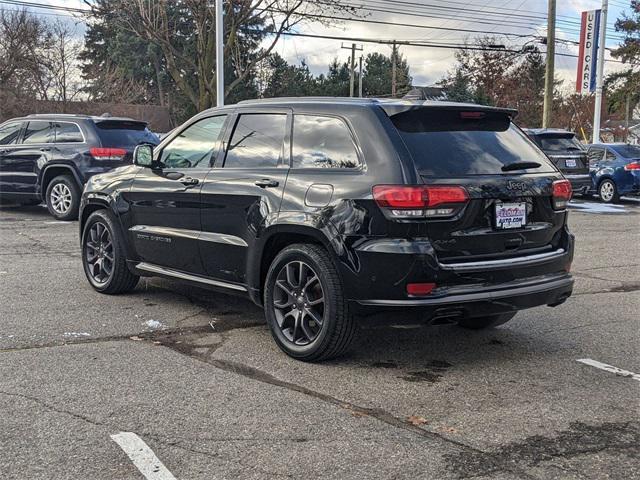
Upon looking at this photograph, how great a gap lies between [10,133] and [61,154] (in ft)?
5.67

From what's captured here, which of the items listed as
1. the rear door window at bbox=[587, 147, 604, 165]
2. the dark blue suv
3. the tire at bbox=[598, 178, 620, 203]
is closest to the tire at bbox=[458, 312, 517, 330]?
the dark blue suv

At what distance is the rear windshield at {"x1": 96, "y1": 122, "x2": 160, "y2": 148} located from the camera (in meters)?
12.2

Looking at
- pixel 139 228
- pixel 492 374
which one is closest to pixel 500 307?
pixel 492 374

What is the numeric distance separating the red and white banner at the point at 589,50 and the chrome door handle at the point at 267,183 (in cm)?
2524

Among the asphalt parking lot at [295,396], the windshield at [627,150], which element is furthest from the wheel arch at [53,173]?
the windshield at [627,150]

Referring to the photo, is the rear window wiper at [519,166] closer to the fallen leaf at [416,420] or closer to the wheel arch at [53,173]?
the fallen leaf at [416,420]

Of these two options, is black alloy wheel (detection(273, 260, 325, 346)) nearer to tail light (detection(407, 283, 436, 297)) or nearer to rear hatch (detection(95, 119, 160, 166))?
tail light (detection(407, 283, 436, 297))

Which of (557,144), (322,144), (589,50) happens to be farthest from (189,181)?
(589,50)

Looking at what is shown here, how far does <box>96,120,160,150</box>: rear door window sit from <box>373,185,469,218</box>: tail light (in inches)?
345

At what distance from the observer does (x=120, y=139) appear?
12336 millimetres

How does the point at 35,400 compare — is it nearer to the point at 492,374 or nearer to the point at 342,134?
the point at 342,134

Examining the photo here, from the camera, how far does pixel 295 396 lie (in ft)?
13.8

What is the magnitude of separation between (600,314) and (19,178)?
1042 centimetres

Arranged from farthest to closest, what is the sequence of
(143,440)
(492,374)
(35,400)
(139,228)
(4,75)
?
(4,75) → (139,228) → (492,374) → (35,400) → (143,440)
